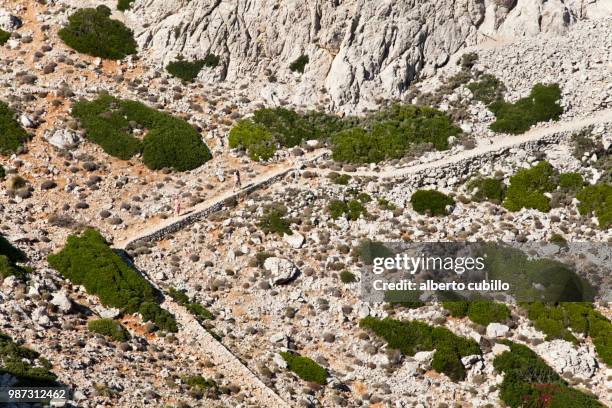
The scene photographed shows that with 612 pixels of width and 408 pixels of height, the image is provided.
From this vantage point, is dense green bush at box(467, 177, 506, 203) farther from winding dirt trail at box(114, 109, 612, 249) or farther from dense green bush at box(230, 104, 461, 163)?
dense green bush at box(230, 104, 461, 163)

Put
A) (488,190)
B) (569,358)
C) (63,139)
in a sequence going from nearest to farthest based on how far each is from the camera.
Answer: (569,358), (488,190), (63,139)

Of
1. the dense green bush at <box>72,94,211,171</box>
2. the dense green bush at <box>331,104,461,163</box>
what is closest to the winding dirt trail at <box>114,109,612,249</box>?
the dense green bush at <box>331,104,461,163</box>

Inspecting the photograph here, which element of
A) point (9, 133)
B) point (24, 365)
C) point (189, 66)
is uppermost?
point (189, 66)

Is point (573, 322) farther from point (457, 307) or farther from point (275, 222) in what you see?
point (275, 222)

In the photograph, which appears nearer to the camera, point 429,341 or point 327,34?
point 429,341

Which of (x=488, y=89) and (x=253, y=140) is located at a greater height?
(x=488, y=89)

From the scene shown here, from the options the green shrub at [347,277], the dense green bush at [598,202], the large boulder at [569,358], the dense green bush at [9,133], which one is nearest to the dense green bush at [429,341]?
the green shrub at [347,277]

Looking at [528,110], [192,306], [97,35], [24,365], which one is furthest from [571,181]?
[24,365]

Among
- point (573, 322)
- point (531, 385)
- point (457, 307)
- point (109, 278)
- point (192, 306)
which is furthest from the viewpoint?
point (457, 307)
